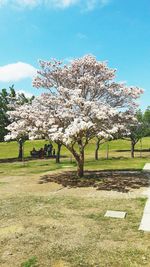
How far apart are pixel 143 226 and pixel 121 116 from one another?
11.7 metres

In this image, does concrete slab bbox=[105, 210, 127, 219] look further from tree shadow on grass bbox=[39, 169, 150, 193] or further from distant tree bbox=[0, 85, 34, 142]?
distant tree bbox=[0, 85, 34, 142]

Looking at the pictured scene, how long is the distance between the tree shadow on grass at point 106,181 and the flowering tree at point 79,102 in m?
1.45

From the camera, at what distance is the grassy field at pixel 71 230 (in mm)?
9211

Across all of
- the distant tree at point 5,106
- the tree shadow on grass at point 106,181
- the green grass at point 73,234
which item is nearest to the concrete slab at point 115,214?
the green grass at point 73,234

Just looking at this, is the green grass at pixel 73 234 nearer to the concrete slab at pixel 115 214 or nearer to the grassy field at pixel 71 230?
the grassy field at pixel 71 230

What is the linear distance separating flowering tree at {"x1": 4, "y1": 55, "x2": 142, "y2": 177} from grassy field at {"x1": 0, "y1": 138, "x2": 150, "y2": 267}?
427cm

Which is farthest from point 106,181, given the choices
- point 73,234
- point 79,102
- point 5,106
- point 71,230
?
point 5,106

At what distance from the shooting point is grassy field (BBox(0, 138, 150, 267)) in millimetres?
9211

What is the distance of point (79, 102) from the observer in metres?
20.0

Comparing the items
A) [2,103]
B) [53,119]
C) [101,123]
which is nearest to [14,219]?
[53,119]

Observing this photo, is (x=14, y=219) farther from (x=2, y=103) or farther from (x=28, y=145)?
(x=28, y=145)

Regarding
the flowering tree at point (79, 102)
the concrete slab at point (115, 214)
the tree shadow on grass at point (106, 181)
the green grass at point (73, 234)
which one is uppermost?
the flowering tree at point (79, 102)

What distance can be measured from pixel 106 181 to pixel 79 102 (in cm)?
630

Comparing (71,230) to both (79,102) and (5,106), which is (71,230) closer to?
(79,102)
